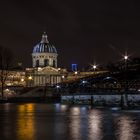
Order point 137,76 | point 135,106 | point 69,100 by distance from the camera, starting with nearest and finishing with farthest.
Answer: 1. point 135,106
2. point 137,76
3. point 69,100

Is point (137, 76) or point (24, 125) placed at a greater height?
point (137, 76)

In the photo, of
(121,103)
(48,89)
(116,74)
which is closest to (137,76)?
(116,74)

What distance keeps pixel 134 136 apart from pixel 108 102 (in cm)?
5752

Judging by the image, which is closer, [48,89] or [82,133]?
[82,133]

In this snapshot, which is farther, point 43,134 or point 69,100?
point 69,100

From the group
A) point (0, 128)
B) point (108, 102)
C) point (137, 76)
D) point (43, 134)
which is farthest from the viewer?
point (137, 76)

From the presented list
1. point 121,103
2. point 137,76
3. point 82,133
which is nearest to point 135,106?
point 121,103

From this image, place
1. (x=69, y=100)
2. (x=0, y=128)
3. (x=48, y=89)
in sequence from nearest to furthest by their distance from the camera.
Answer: (x=0, y=128), (x=69, y=100), (x=48, y=89)

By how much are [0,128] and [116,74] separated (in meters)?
63.3

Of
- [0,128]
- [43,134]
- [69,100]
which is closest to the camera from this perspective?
[43,134]

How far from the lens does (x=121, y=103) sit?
273 ft

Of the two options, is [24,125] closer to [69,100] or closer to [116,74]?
[116,74]

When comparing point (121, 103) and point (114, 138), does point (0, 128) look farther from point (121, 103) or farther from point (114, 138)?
point (121, 103)

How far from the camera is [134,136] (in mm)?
35719
